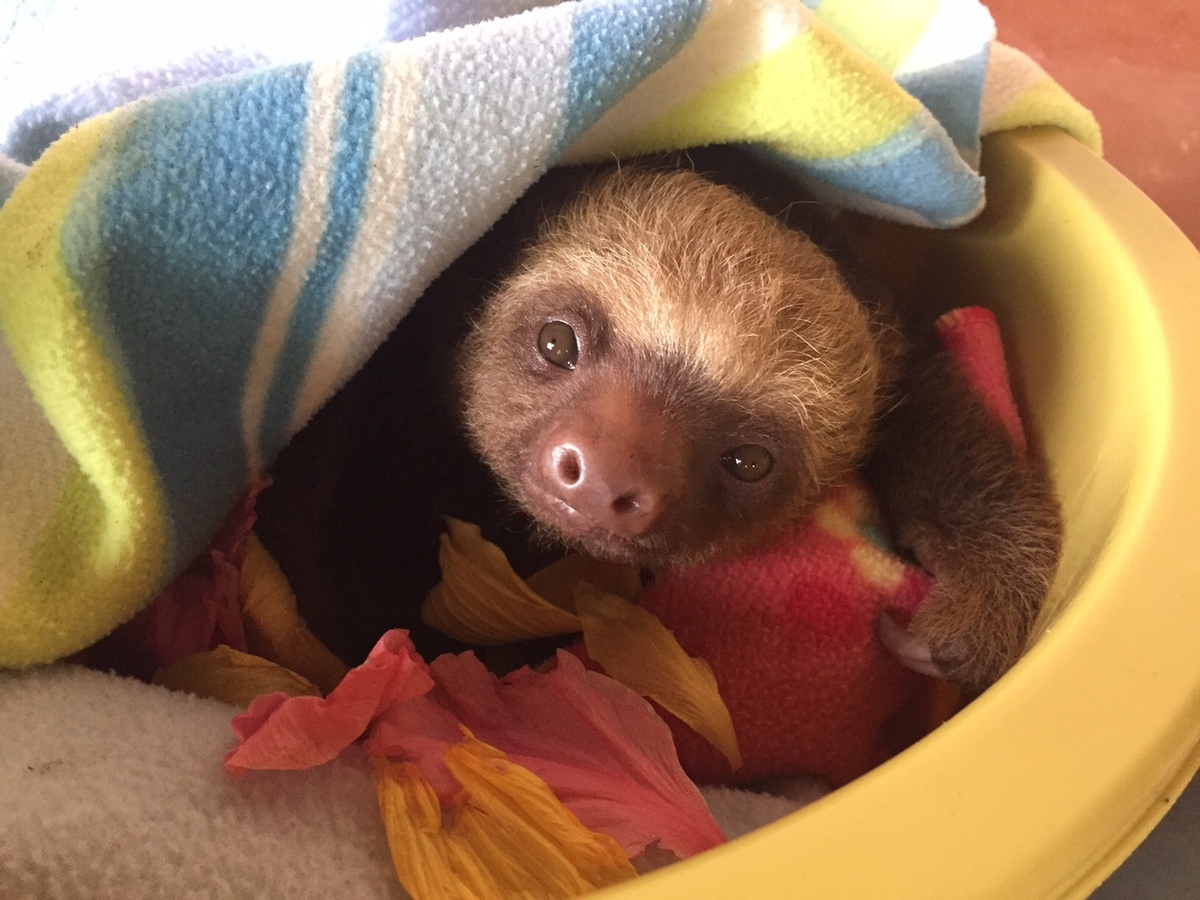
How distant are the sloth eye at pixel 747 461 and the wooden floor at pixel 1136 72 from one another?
87cm

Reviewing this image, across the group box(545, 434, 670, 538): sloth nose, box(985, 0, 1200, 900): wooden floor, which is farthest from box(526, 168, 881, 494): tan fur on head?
box(985, 0, 1200, 900): wooden floor

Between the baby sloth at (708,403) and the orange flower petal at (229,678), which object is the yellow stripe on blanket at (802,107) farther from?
the orange flower petal at (229,678)

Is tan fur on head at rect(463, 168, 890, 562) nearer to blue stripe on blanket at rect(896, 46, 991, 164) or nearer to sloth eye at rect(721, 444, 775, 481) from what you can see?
sloth eye at rect(721, 444, 775, 481)

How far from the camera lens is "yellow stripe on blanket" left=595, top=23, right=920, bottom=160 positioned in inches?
34.0

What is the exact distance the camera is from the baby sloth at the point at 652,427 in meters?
0.90

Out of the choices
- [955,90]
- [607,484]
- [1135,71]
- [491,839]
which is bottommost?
[491,839]

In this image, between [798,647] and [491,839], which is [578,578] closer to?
[798,647]

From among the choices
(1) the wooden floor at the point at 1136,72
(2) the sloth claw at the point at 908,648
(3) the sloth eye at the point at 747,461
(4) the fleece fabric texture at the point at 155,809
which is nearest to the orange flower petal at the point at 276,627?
(4) the fleece fabric texture at the point at 155,809

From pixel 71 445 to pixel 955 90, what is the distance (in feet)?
2.89

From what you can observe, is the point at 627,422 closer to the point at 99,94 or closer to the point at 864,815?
the point at 864,815

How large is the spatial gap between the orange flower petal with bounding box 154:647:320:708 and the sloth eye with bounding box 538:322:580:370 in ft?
1.18

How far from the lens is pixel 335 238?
2.68ft

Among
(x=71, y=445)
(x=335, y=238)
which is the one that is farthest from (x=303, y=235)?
(x=71, y=445)

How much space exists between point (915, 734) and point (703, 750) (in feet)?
0.77
